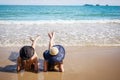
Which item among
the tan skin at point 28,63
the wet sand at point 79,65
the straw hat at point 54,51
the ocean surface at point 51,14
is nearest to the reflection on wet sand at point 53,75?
the wet sand at point 79,65

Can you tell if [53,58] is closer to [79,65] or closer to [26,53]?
[26,53]

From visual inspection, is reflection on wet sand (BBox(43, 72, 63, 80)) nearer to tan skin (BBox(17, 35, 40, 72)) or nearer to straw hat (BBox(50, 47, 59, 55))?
tan skin (BBox(17, 35, 40, 72))

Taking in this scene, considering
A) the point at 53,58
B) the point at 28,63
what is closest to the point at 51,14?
the point at 28,63

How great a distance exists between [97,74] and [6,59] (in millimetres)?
2429

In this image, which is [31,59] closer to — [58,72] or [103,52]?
[58,72]

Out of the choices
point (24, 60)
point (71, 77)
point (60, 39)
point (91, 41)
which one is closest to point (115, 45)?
point (91, 41)

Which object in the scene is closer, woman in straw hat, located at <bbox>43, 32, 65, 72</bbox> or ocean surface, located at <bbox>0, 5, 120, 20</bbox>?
woman in straw hat, located at <bbox>43, 32, 65, 72</bbox>

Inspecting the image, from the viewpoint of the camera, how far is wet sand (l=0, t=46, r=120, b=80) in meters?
4.88

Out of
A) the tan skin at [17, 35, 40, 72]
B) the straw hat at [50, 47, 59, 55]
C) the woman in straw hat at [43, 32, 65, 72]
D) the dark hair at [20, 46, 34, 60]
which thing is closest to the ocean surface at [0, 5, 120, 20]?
the tan skin at [17, 35, 40, 72]

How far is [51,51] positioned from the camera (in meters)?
4.94

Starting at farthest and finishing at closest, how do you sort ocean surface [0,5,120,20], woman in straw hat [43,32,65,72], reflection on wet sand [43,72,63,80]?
ocean surface [0,5,120,20]
woman in straw hat [43,32,65,72]
reflection on wet sand [43,72,63,80]

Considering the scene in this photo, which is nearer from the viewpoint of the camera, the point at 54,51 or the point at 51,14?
the point at 54,51

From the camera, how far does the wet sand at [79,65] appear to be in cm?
488

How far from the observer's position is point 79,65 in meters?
5.54
